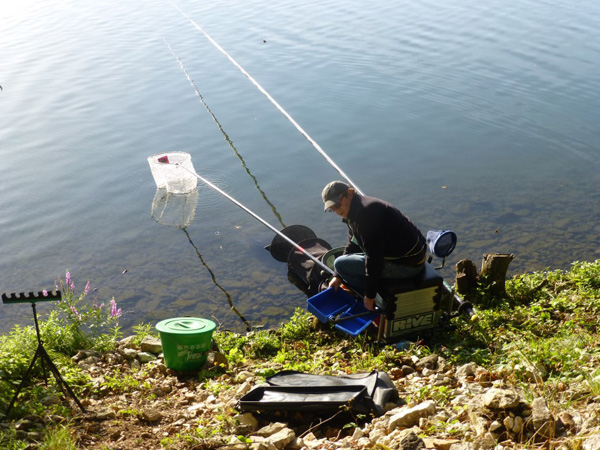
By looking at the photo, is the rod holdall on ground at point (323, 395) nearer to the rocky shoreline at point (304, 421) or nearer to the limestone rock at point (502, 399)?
the rocky shoreline at point (304, 421)

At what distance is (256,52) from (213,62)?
1136 millimetres

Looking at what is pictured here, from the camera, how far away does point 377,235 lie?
5.69 meters

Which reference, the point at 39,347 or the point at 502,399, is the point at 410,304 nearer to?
the point at 502,399

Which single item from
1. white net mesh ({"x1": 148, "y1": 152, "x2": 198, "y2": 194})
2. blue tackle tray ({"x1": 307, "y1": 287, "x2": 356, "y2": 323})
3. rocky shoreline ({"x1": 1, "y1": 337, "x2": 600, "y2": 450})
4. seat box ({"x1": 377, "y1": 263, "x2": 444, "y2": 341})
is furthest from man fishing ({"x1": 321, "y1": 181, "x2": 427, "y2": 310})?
white net mesh ({"x1": 148, "y1": 152, "x2": 198, "y2": 194})

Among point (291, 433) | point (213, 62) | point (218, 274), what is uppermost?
point (213, 62)

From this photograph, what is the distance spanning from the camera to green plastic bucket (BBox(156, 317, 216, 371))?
18.7 ft

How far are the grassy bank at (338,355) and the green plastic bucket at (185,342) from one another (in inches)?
6.9

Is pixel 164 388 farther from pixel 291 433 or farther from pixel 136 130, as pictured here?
pixel 136 130

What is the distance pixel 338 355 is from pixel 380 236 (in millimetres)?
1167

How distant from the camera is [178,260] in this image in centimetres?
877

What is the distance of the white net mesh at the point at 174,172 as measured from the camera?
1002 centimetres

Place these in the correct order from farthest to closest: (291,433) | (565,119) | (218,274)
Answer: (565,119) → (218,274) → (291,433)

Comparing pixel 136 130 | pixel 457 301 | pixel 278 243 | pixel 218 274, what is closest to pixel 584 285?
pixel 457 301

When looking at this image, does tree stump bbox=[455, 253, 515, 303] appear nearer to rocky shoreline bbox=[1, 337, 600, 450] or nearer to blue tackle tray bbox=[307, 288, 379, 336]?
blue tackle tray bbox=[307, 288, 379, 336]
